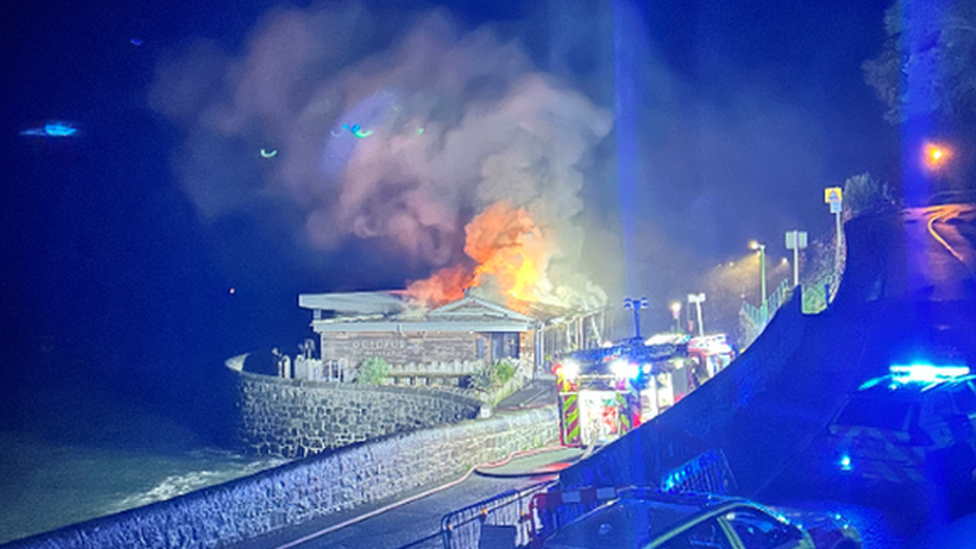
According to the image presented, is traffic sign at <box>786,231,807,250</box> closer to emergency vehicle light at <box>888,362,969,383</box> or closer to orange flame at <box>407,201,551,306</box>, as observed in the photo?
orange flame at <box>407,201,551,306</box>

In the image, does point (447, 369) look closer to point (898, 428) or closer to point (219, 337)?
point (898, 428)

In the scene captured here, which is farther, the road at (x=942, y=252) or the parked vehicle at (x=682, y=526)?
the road at (x=942, y=252)

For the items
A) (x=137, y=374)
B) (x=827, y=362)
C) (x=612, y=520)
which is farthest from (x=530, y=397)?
(x=137, y=374)

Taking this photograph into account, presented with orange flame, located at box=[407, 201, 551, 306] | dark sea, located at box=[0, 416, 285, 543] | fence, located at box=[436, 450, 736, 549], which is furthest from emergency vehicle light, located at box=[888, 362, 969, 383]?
orange flame, located at box=[407, 201, 551, 306]

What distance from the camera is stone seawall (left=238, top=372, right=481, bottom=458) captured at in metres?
23.2

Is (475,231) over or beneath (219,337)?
over

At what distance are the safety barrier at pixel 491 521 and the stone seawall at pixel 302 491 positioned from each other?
12.2ft

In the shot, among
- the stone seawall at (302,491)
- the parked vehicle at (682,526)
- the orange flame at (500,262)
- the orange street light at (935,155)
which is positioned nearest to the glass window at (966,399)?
the parked vehicle at (682,526)

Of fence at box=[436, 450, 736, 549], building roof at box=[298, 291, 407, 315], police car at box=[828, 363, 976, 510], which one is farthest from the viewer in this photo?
building roof at box=[298, 291, 407, 315]

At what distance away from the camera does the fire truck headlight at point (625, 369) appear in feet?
48.8

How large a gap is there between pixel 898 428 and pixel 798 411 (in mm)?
4252

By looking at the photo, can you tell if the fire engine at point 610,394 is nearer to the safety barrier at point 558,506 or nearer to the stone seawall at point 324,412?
the safety barrier at point 558,506

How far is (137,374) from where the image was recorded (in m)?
63.2

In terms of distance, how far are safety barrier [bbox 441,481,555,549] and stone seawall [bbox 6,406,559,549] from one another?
372 centimetres
